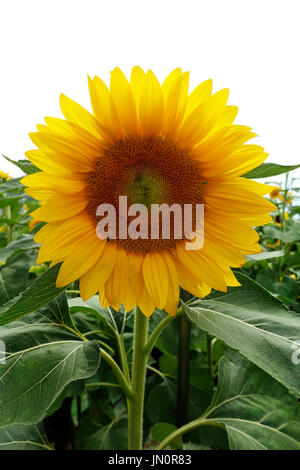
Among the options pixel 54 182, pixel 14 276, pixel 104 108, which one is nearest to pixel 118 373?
pixel 54 182

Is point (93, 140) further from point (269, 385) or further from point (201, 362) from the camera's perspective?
point (201, 362)

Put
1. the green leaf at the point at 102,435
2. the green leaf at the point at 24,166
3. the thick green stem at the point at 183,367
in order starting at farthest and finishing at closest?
the green leaf at the point at 102,435 → the thick green stem at the point at 183,367 → the green leaf at the point at 24,166

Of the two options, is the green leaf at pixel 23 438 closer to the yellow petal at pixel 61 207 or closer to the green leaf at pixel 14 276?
the green leaf at pixel 14 276

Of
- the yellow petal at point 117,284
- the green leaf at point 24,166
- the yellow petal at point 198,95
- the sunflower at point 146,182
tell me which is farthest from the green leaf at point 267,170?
the green leaf at point 24,166

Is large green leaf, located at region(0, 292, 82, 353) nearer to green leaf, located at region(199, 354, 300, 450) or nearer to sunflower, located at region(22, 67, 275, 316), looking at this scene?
sunflower, located at region(22, 67, 275, 316)

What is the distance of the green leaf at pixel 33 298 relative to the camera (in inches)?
22.8

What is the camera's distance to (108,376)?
4.11 feet

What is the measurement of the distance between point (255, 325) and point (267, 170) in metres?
0.26

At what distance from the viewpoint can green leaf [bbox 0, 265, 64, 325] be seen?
1.90 feet

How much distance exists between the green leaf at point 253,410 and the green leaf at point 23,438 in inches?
15.2

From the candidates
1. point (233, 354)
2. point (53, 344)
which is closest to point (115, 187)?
point (53, 344)

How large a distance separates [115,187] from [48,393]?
0.37 m

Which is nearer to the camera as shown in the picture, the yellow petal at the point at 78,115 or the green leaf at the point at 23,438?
the yellow petal at the point at 78,115

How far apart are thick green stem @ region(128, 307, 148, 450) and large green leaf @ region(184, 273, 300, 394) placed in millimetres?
107
